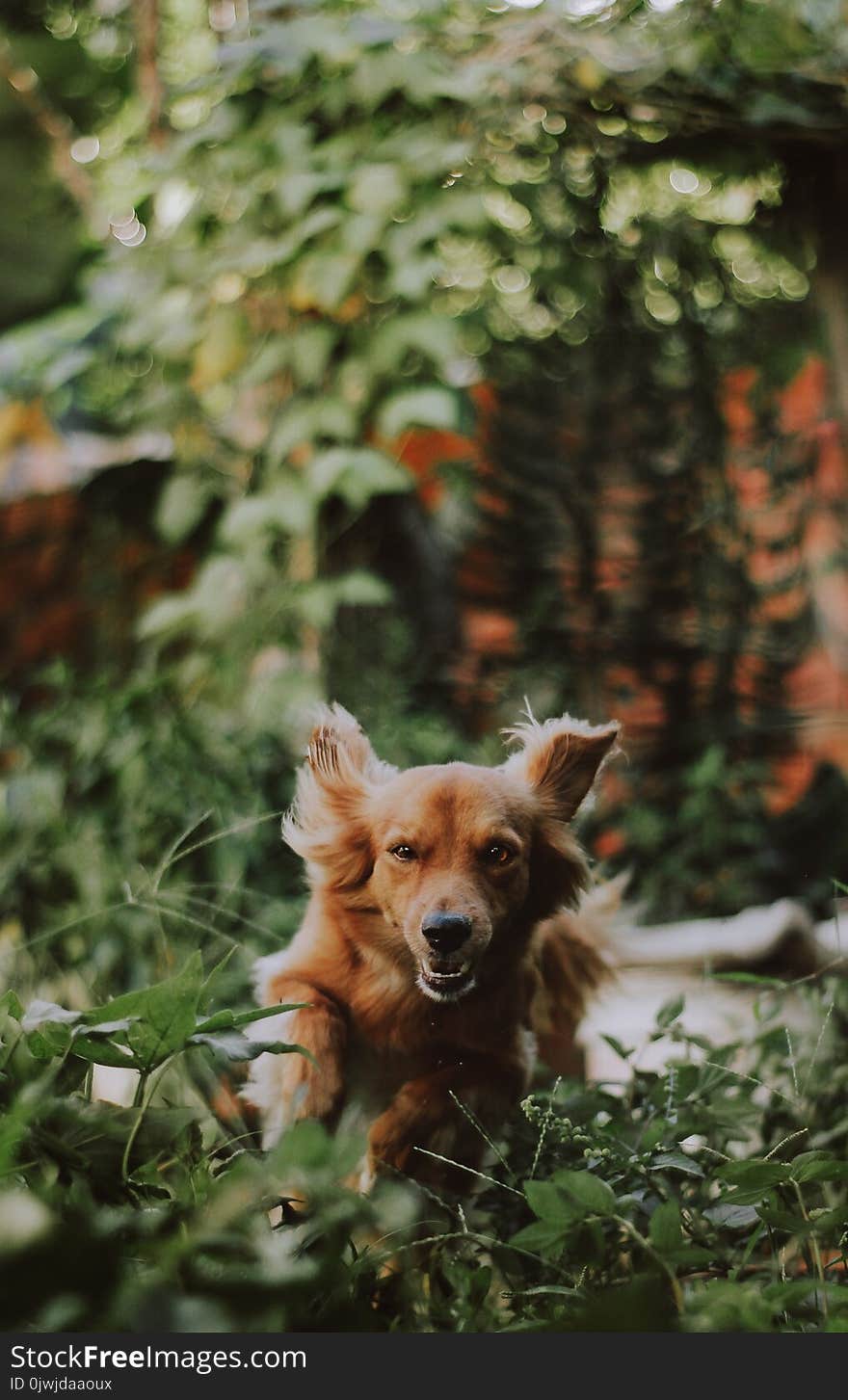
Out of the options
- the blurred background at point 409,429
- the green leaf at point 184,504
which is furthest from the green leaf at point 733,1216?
the green leaf at point 184,504

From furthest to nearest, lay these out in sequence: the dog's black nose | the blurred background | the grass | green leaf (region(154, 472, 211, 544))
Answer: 1. green leaf (region(154, 472, 211, 544))
2. the blurred background
3. the dog's black nose
4. the grass

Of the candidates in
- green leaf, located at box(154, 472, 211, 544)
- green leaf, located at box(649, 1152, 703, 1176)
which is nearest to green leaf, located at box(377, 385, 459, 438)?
green leaf, located at box(154, 472, 211, 544)

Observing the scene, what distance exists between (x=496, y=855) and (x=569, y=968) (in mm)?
229

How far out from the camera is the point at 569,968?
3.26ft

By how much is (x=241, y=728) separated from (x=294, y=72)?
3.23ft

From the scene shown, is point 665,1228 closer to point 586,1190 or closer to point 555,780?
point 586,1190

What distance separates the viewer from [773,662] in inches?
96.9

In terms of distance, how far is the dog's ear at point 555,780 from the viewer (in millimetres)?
843

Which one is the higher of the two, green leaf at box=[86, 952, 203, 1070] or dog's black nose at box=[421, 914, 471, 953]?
green leaf at box=[86, 952, 203, 1070]

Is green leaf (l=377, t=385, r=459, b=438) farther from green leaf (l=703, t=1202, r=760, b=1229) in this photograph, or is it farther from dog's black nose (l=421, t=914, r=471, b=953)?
green leaf (l=703, t=1202, r=760, b=1229)

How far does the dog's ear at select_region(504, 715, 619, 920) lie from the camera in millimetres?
843

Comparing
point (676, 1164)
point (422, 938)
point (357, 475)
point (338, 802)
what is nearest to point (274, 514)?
point (357, 475)

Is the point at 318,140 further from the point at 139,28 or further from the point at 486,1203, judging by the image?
the point at 486,1203

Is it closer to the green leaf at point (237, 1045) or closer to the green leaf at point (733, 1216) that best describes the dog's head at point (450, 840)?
the green leaf at point (237, 1045)
